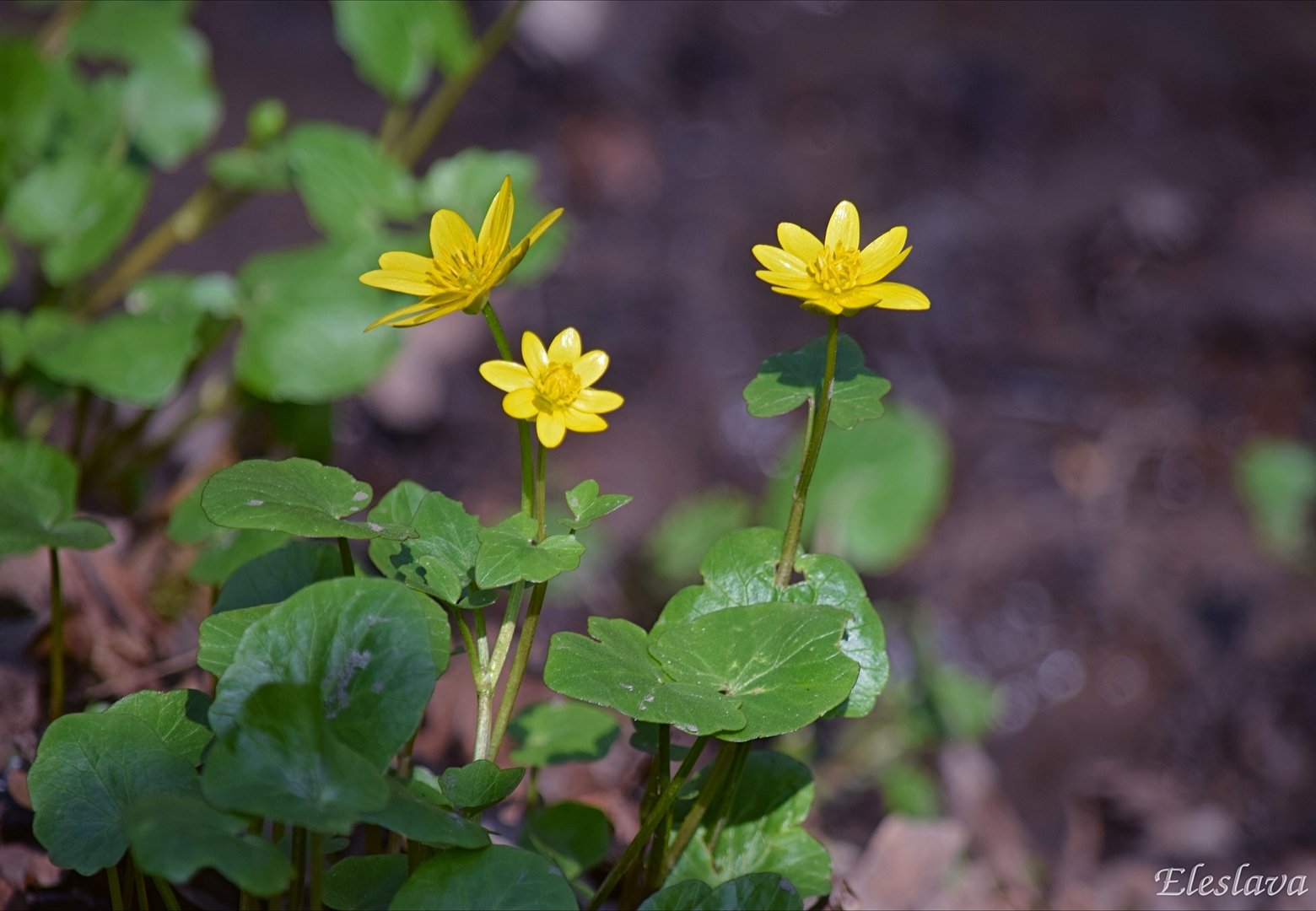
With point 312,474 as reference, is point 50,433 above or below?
below

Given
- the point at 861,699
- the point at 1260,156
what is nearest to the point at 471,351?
the point at 861,699

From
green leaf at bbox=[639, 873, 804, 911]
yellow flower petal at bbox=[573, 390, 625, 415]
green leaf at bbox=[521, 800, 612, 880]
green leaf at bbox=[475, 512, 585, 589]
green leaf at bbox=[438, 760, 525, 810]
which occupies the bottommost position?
green leaf at bbox=[521, 800, 612, 880]

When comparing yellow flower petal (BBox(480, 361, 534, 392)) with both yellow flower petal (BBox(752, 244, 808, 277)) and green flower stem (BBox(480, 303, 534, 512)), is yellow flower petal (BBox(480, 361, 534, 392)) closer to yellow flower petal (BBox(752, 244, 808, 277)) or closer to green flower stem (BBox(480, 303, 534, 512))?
green flower stem (BBox(480, 303, 534, 512))

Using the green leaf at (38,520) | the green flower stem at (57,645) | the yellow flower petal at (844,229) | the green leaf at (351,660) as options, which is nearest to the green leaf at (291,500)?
the green leaf at (351,660)

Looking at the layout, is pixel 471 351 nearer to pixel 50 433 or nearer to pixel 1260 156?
pixel 50 433

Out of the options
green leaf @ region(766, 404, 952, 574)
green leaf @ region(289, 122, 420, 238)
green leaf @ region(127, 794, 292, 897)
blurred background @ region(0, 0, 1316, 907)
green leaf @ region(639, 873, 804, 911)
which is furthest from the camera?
green leaf @ region(766, 404, 952, 574)

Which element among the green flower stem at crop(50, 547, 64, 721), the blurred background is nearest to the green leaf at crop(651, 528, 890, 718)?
the blurred background
